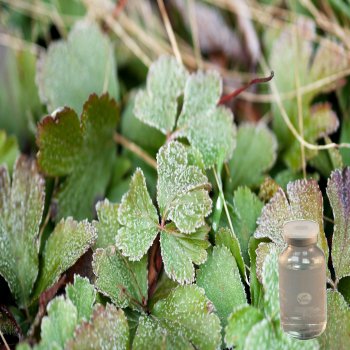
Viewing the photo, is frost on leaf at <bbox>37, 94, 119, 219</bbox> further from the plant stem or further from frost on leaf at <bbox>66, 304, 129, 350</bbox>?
frost on leaf at <bbox>66, 304, 129, 350</bbox>

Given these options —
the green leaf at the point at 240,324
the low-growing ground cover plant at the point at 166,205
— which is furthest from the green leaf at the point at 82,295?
the green leaf at the point at 240,324

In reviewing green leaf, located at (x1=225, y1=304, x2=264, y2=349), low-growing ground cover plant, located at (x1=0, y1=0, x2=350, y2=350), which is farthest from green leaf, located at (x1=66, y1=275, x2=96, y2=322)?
green leaf, located at (x1=225, y1=304, x2=264, y2=349)

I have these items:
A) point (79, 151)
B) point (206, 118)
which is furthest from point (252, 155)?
point (79, 151)

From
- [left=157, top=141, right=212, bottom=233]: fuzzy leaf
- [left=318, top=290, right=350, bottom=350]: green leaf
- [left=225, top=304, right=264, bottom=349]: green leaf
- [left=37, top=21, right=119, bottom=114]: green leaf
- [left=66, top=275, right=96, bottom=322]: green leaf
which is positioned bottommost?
[left=318, top=290, right=350, bottom=350]: green leaf

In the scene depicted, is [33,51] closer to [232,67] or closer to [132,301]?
[232,67]

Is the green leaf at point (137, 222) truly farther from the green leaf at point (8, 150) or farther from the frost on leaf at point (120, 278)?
the green leaf at point (8, 150)

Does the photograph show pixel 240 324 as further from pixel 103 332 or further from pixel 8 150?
pixel 8 150

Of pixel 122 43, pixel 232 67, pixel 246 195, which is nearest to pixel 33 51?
pixel 122 43
